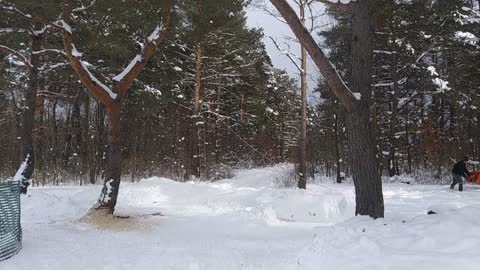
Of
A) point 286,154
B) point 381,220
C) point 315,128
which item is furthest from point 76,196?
point 286,154

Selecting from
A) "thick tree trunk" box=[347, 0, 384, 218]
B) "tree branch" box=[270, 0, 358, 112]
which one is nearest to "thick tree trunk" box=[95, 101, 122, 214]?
"tree branch" box=[270, 0, 358, 112]

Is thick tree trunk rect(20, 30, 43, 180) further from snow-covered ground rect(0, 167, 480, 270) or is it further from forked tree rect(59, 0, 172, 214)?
forked tree rect(59, 0, 172, 214)

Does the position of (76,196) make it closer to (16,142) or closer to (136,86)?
(136,86)

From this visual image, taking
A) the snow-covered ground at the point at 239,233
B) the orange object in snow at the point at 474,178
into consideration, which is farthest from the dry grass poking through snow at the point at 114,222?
the orange object in snow at the point at 474,178

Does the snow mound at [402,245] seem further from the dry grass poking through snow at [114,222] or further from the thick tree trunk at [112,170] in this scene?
the thick tree trunk at [112,170]

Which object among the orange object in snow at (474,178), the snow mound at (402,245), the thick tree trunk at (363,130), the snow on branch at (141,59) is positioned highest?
the snow on branch at (141,59)

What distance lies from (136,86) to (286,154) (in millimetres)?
30965

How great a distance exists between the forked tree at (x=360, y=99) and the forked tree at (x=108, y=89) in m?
4.63

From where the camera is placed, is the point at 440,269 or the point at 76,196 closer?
the point at 440,269

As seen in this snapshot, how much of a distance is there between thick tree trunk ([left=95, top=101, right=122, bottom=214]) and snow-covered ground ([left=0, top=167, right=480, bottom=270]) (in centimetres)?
69

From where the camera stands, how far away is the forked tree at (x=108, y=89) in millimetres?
10719

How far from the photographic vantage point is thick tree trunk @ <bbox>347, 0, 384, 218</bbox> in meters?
7.48

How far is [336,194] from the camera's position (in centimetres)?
1491

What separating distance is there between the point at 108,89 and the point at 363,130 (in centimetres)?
648
